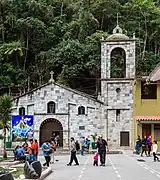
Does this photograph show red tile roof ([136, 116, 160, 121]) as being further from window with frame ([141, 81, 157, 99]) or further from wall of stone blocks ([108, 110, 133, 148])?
window with frame ([141, 81, 157, 99])

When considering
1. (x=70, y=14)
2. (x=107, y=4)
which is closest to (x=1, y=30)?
(x=70, y=14)

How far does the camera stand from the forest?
58281 millimetres

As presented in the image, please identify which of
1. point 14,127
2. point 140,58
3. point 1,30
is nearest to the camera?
point 14,127

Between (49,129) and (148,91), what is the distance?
10661mm

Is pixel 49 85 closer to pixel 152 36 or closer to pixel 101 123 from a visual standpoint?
pixel 101 123

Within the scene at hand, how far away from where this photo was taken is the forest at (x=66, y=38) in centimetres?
5828

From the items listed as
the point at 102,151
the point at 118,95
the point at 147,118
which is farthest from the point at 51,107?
the point at 102,151

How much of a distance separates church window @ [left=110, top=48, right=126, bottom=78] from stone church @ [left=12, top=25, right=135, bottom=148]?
3415mm

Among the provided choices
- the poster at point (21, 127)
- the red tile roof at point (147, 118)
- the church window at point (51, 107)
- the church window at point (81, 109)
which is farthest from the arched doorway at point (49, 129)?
the red tile roof at point (147, 118)

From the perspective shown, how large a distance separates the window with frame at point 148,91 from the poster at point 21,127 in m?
11.5

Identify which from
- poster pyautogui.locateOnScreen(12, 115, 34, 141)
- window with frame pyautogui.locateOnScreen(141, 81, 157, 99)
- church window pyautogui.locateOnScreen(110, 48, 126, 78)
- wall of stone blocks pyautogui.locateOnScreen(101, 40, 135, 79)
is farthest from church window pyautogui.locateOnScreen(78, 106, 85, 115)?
Answer: window with frame pyautogui.locateOnScreen(141, 81, 157, 99)

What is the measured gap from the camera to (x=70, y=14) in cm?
6769

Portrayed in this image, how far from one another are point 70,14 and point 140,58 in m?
13.3

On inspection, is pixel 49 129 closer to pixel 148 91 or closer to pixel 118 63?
pixel 148 91
